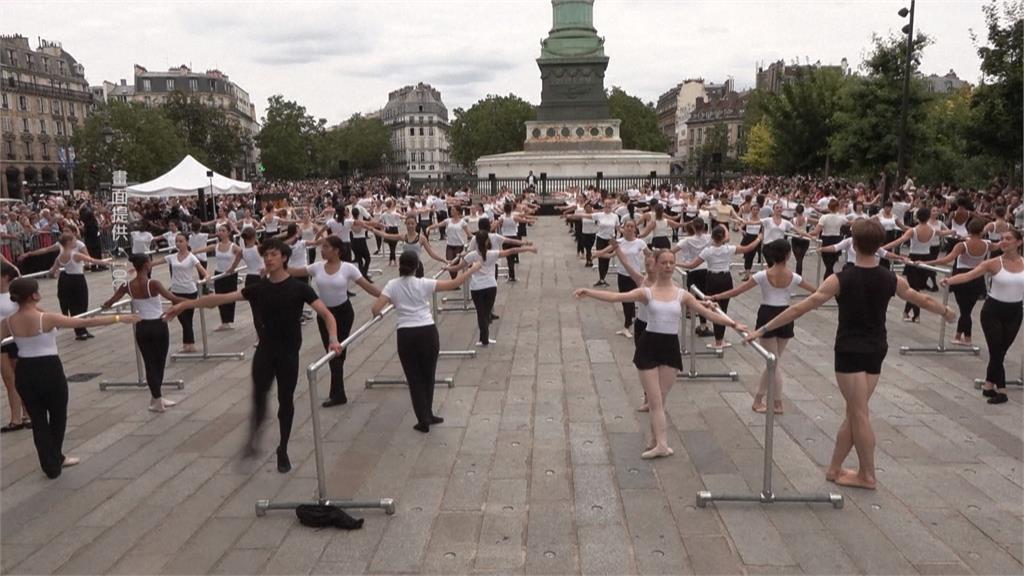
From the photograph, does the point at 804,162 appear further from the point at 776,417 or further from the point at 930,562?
the point at 930,562

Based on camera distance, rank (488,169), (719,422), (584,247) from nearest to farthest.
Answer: (719,422)
(584,247)
(488,169)

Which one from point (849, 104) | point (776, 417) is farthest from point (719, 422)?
point (849, 104)

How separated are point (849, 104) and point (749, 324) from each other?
1983 centimetres

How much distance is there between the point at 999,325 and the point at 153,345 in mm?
9517

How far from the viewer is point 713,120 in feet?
410

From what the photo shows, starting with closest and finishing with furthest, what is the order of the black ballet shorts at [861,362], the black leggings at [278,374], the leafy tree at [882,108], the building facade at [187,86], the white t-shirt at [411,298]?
the black ballet shorts at [861,362], the black leggings at [278,374], the white t-shirt at [411,298], the leafy tree at [882,108], the building facade at [187,86]

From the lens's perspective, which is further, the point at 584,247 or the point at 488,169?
the point at 488,169

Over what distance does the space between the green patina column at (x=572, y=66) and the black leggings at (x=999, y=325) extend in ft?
148

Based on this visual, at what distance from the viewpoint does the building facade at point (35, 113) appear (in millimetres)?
79312

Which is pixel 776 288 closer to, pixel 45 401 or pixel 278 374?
pixel 278 374

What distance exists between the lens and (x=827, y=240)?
1587 centimetres

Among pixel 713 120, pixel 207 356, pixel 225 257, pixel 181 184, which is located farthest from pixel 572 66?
pixel 713 120

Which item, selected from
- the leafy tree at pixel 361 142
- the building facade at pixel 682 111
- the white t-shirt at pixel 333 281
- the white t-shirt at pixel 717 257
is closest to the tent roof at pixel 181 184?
the white t-shirt at pixel 333 281

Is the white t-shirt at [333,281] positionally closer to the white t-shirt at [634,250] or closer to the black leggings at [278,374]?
the black leggings at [278,374]
